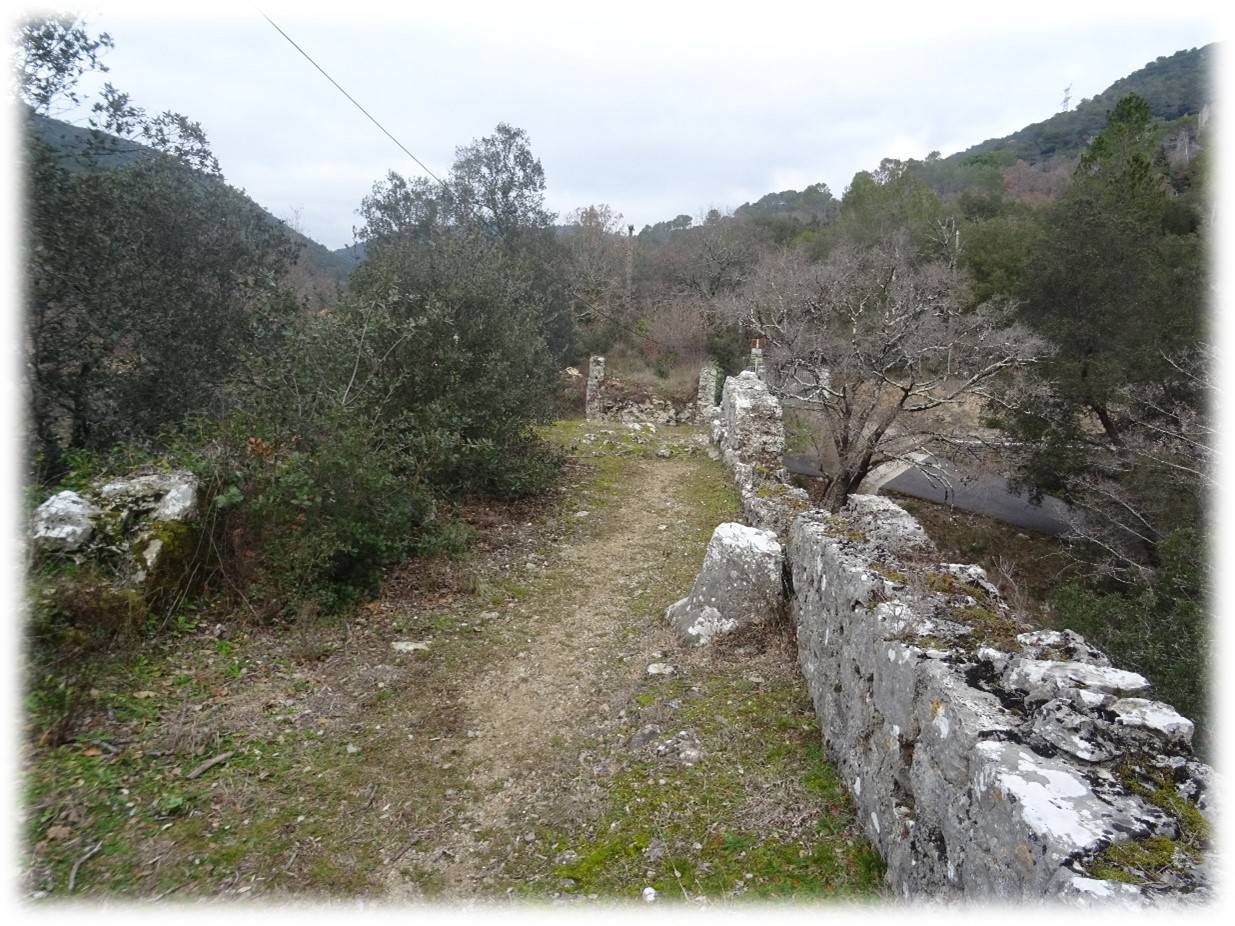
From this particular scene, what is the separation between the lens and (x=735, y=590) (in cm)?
572

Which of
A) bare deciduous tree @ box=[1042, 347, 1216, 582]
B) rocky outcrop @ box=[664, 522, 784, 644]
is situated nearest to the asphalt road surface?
bare deciduous tree @ box=[1042, 347, 1216, 582]

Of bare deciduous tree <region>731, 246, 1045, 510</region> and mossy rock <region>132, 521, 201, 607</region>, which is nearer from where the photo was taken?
mossy rock <region>132, 521, 201, 607</region>

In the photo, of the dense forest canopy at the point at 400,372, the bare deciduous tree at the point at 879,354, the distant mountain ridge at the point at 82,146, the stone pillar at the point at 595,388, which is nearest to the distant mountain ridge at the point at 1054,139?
the bare deciduous tree at the point at 879,354

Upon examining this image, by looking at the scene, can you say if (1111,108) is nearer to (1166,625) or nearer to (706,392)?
(706,392)

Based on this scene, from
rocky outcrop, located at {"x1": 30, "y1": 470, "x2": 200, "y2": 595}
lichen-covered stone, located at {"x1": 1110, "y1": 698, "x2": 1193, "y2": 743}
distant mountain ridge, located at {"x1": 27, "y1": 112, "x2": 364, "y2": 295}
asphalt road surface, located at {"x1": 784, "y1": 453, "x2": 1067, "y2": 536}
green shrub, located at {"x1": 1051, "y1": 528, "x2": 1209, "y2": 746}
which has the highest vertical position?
distant mountain ridge, located at {"x1": 27, "y1": 112, "x2": 364, "y2": 295}

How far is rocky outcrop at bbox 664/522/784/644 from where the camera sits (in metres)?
5.70

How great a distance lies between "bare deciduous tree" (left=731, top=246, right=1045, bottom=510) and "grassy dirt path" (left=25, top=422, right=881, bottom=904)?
868 cm

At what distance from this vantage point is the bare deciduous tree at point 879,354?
13.5m

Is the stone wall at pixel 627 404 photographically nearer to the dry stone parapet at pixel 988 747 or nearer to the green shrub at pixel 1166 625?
the green shrub at pixel 1166 625

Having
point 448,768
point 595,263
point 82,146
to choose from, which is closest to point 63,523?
point 448,768

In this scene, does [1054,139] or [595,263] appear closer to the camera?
[595,263]

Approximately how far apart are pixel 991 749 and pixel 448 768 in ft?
10.6

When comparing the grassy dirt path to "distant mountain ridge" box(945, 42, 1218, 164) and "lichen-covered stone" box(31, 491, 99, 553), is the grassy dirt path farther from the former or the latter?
"distant mountain ridge" box(945, 42, 1218, 164)

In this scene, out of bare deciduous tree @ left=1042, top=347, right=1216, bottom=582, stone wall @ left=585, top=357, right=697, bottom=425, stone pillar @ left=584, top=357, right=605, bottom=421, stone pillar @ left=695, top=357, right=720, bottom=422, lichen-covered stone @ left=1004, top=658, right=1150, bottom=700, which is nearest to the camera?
lichen-covered stone @ left=1004, top=658, right=1150, bottom=700
